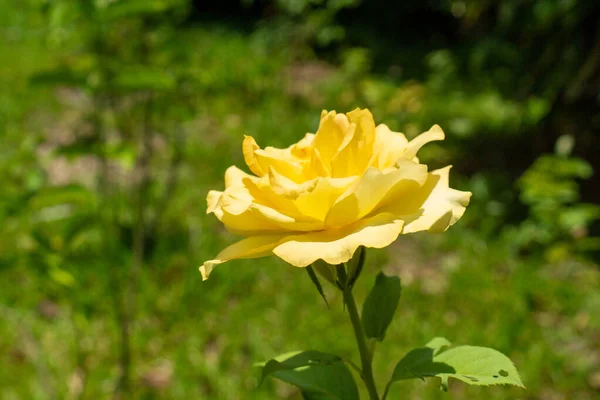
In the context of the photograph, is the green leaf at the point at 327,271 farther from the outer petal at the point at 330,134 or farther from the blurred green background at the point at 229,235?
the blurred green background at the point at 229,235

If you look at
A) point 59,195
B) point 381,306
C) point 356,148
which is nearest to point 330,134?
point 356,148

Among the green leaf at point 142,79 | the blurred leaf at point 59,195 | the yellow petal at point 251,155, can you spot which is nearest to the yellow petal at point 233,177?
the yellow petal at point 251,155

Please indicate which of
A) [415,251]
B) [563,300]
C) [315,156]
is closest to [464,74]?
[415,251]

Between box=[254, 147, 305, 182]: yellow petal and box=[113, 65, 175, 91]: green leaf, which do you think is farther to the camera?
box=[113, 65, 175, 91]: green leaf

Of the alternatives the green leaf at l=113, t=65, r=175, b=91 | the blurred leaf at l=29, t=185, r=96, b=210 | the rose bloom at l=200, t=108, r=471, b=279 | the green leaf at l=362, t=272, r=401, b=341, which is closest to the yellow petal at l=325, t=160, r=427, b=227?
the rose bloom at l=200, t=108, r=471, b=279

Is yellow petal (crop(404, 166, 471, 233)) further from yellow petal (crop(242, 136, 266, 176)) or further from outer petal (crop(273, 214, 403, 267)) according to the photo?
yellow petal (crop(242, 136, 266, 176))

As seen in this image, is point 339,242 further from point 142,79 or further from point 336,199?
point 142,79
